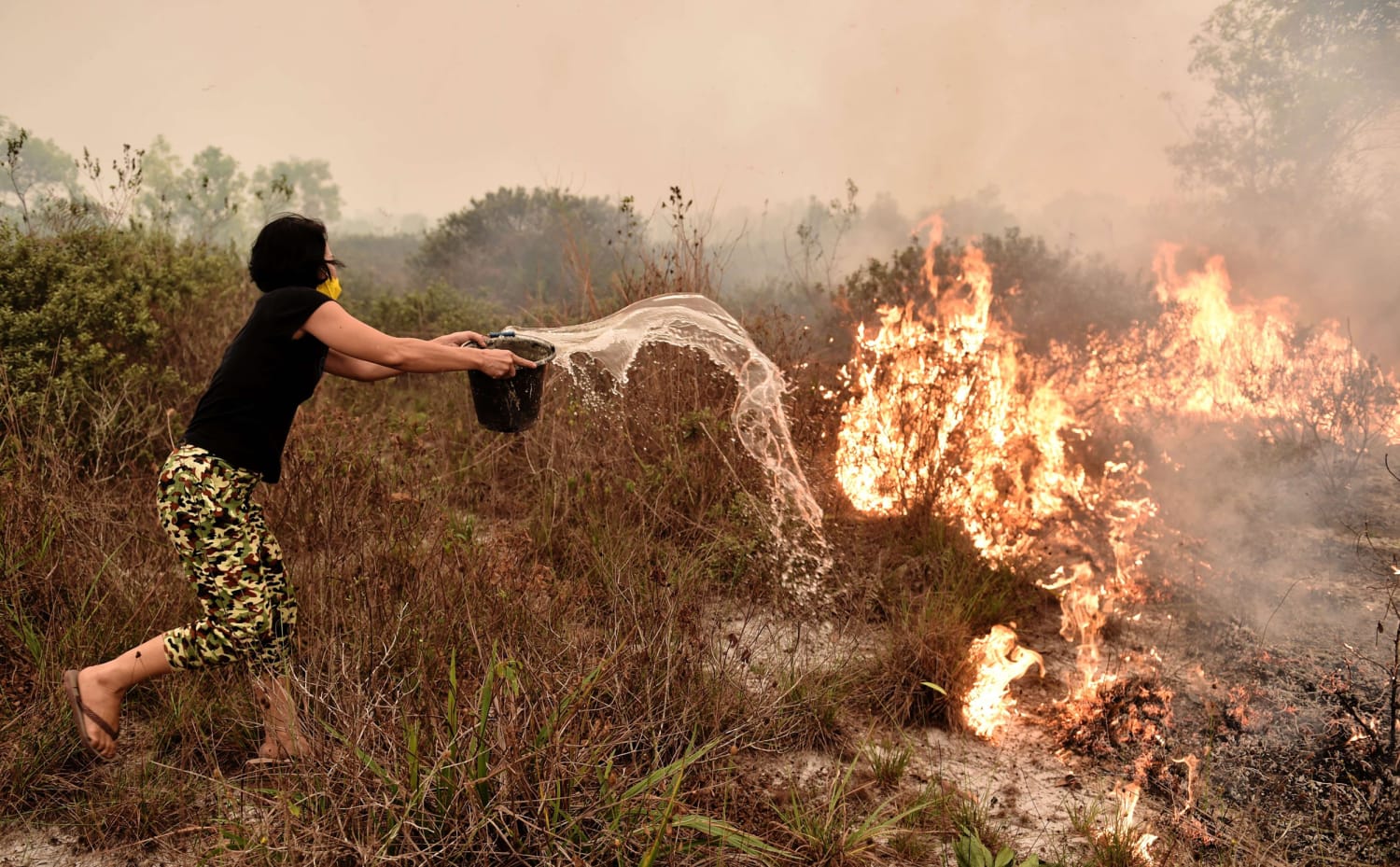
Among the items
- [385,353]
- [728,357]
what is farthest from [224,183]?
[385,353]

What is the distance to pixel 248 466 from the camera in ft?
8.18

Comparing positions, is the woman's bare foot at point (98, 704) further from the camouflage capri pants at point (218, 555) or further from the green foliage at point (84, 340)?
the green foliage at point (84, 340)

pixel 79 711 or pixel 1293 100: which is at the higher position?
pixel 1293 100

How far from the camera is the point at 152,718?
281 centimetres

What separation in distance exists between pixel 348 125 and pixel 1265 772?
4892 cm

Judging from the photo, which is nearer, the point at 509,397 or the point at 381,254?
the point at 509,397

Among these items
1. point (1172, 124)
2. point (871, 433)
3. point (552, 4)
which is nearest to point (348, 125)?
point (552, 4)

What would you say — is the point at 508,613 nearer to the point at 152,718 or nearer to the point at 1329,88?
the point at 152,718

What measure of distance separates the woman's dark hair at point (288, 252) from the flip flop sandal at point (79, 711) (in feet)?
4.51

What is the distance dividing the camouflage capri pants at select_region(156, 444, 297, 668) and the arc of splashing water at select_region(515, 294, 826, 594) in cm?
140

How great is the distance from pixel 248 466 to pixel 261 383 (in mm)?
272

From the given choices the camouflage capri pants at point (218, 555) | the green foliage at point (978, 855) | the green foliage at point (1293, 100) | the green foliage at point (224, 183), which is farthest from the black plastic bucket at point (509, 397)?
the green foliage at point (224, 183)

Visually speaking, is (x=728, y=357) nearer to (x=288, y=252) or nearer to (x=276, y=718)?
(x=288, y=252)

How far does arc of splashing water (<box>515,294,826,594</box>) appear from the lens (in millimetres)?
3838
